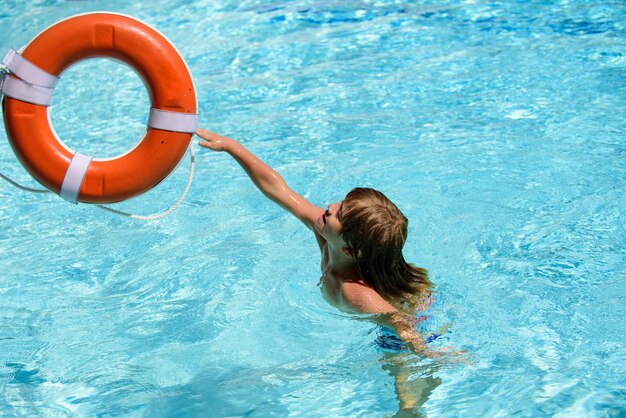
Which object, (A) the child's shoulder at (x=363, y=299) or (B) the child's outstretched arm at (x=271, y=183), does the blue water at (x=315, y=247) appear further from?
(B) the child's outstretched arm at (x=271, y=183)

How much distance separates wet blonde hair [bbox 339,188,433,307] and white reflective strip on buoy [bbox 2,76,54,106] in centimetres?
127

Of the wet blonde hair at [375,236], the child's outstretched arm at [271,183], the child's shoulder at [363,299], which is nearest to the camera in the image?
the wet blonde hair at [375,236]

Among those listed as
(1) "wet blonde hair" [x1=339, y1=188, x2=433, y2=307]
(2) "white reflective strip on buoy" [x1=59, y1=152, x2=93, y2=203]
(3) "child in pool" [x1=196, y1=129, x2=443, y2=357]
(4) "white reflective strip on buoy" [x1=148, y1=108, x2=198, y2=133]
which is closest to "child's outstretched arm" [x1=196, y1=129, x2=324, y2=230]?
(3) "child in pool" [x1=196, y1=129, x2=443, y2=357]

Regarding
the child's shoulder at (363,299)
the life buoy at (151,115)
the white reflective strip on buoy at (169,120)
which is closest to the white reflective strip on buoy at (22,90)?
the life buoy at (151,115)

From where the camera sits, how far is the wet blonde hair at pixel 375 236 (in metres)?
3.27

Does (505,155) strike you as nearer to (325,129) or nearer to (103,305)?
(325,129)

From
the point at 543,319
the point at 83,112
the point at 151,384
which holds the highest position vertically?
the point at 83,112

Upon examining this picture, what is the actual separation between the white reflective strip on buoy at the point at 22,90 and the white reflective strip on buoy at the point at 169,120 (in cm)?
44

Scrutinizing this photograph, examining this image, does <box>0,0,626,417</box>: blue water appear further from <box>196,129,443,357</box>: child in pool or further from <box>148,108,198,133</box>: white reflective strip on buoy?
<box>148,108,198,133</box>: white reflective strip on buoy

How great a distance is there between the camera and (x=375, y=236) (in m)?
3.28

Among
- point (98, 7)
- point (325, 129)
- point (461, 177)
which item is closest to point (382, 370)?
point (461, 177)

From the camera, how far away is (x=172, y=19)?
Answer: 8.43 meters

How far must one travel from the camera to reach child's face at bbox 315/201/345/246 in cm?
333

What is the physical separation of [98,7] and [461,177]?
18.0ft
